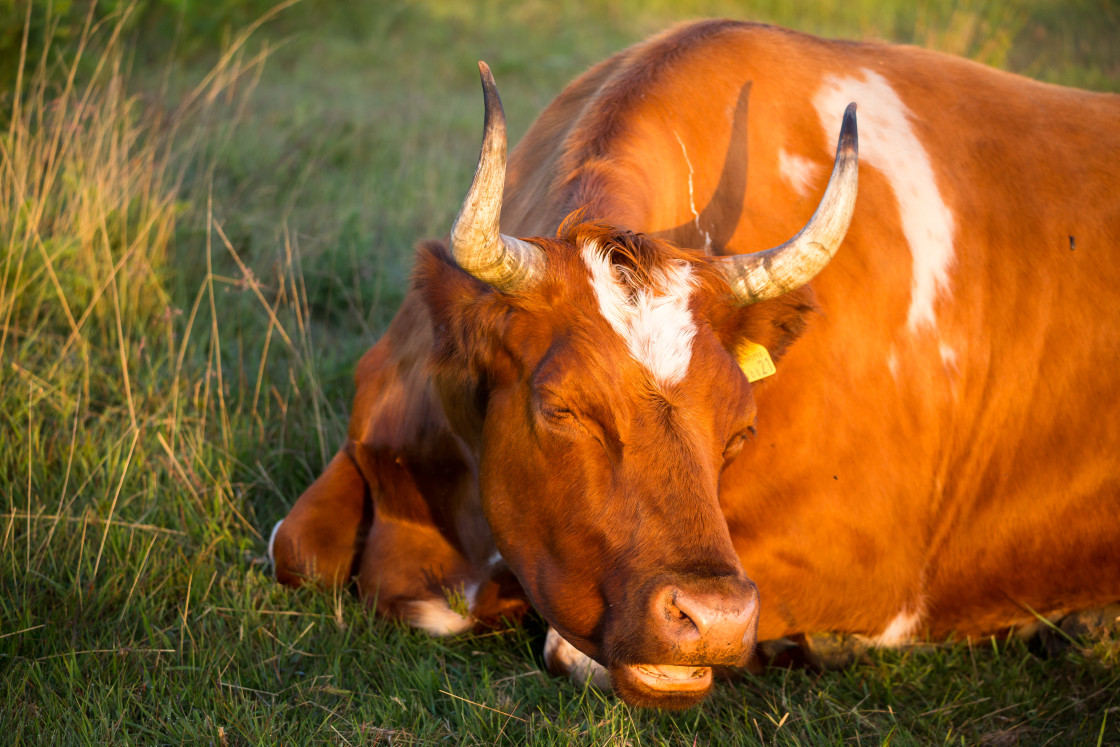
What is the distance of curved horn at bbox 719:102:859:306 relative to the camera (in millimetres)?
2615

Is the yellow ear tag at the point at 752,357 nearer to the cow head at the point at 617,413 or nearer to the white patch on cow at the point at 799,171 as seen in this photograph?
the cow head at the point at 617,413

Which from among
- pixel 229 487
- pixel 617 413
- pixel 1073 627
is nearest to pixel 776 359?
pixel 617 413

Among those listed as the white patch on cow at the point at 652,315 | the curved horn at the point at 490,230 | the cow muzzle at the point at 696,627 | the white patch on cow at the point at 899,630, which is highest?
the curved horn at the point at 490,230

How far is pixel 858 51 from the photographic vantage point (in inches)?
154

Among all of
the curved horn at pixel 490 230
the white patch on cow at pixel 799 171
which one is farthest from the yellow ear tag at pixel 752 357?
the white patch on cow at pixel 799 171

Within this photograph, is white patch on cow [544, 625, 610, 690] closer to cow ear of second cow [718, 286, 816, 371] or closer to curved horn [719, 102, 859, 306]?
cow ear of second cow [718, 286, 816, 371]

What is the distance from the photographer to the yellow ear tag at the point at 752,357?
2826mm

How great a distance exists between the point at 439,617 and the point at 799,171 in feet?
6.34

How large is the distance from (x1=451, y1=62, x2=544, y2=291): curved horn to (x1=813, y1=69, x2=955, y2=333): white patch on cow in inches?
61.5

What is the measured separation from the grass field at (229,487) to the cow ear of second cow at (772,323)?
1080 millimetres

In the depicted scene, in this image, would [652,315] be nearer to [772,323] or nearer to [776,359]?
[772,323]

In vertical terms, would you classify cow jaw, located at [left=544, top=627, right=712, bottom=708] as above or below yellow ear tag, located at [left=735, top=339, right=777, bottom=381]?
below

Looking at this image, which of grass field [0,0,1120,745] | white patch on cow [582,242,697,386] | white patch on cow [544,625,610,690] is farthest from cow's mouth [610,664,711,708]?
white patch on cow [582,242,697,386]

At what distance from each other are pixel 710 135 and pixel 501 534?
1.54 m
